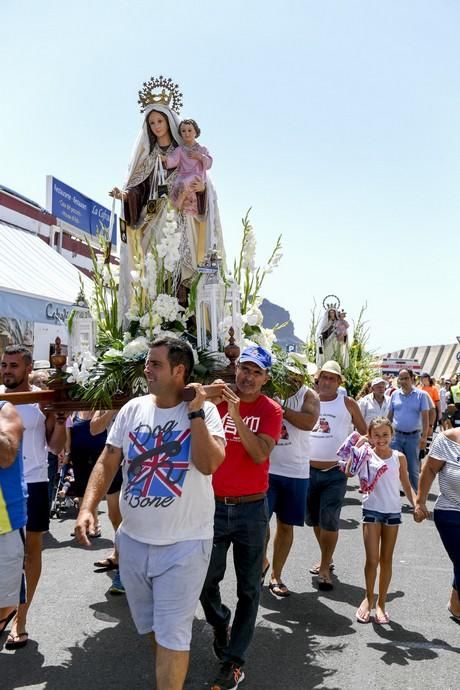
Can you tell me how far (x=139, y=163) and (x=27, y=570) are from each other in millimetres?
3214

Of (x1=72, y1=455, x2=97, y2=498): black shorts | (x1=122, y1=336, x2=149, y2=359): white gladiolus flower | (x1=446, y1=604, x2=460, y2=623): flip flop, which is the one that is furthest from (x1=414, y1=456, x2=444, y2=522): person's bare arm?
(x1=72, y1=455, x2=97, y2=498): black shorts

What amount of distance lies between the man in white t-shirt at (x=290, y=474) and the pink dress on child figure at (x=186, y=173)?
70.0 inches

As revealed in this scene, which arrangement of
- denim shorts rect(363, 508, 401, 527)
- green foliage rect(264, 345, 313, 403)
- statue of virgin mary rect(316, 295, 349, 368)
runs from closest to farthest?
green foliage rect(264, 345, 313, 403) < denim shorts rect(363, 508, 401, 527) < statue of virgin mary rect(316, 295, 349, 368)

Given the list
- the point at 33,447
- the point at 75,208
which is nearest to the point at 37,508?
the point at 33,447

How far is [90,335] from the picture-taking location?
5.07m

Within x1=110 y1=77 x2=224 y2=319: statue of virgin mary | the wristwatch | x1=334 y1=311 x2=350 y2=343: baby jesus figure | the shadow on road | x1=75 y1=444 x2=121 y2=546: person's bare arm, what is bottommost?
the shadow on road

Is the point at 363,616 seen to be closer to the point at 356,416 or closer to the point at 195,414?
the point at 356,416

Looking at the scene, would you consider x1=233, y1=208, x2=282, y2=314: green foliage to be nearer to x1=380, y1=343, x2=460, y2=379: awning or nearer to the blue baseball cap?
the blue baseball cap

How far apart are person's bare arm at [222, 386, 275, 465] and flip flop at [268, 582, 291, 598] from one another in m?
2.15

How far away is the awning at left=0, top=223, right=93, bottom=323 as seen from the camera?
12719 millimetres

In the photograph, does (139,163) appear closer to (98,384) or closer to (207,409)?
(98,384)

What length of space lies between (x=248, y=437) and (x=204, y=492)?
0.60m

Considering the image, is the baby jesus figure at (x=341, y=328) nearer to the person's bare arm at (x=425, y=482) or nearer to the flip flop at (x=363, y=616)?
the person's bare arm at (x=425, y=482)

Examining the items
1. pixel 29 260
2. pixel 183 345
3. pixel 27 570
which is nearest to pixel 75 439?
pixel 27 570
